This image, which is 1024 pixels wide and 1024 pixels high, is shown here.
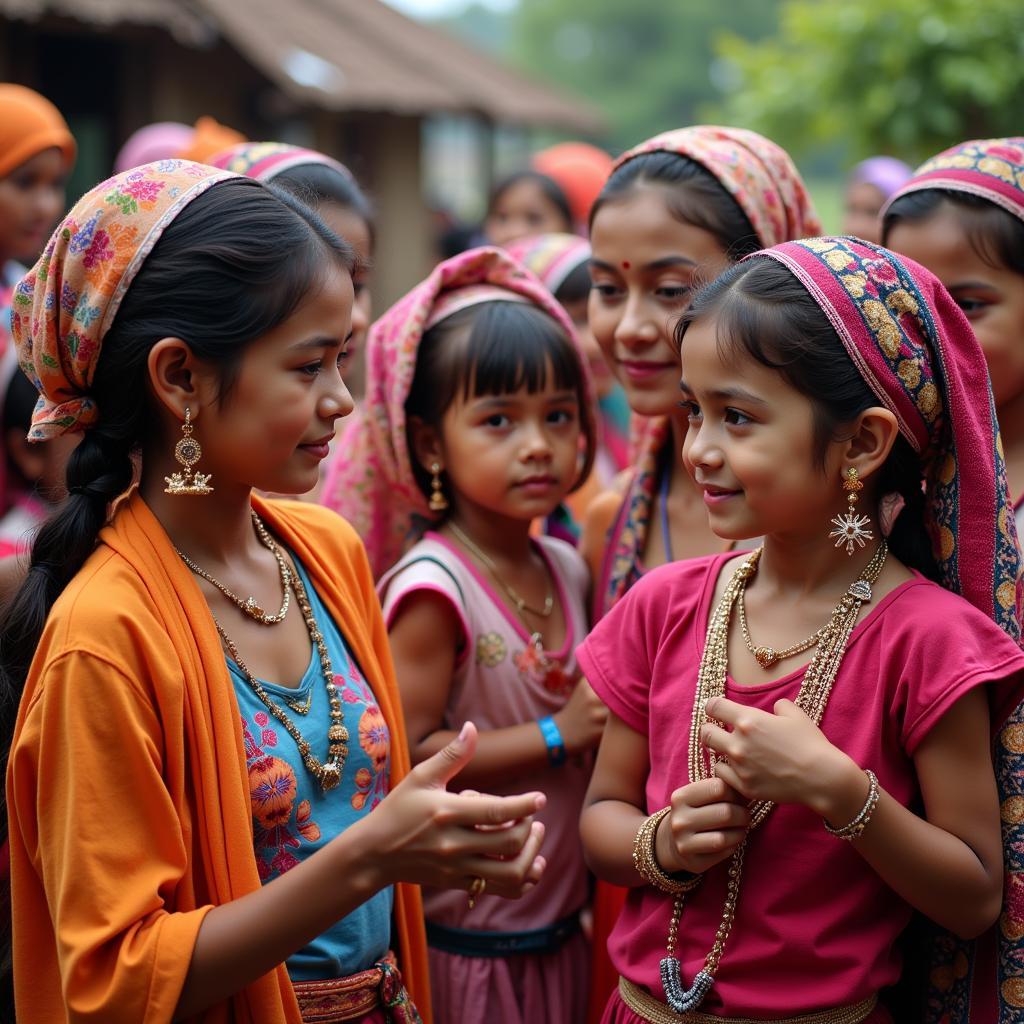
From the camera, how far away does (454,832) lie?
6.00ft

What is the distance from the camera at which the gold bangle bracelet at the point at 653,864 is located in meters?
2.12

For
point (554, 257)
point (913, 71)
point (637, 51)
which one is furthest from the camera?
point (637, 51)

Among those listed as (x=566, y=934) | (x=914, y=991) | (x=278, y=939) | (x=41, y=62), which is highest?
(x=41, y=62)

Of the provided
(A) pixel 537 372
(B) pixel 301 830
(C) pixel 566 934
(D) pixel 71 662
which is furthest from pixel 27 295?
(C) pixel 566 934

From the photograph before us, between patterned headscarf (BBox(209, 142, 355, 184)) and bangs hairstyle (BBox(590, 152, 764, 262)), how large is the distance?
100 centimetres

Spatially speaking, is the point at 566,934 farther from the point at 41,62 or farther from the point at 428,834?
the point at 41,62

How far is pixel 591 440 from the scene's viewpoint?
3223 mm

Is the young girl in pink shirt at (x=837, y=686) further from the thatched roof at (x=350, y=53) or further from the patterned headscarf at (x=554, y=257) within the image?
the thatched roof at (x=350, y=53)

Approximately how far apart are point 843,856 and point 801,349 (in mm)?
846

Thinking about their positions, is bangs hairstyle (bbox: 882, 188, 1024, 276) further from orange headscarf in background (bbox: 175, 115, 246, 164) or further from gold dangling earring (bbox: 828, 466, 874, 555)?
orange headscarf in background (bbox: 175, 115, 246, 164)

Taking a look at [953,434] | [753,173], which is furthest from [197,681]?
[753,173]

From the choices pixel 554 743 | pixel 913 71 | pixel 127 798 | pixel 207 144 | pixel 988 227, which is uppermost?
pixel 913 71

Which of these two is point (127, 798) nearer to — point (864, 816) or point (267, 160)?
point (864, 816)

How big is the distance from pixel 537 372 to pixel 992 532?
124cm
